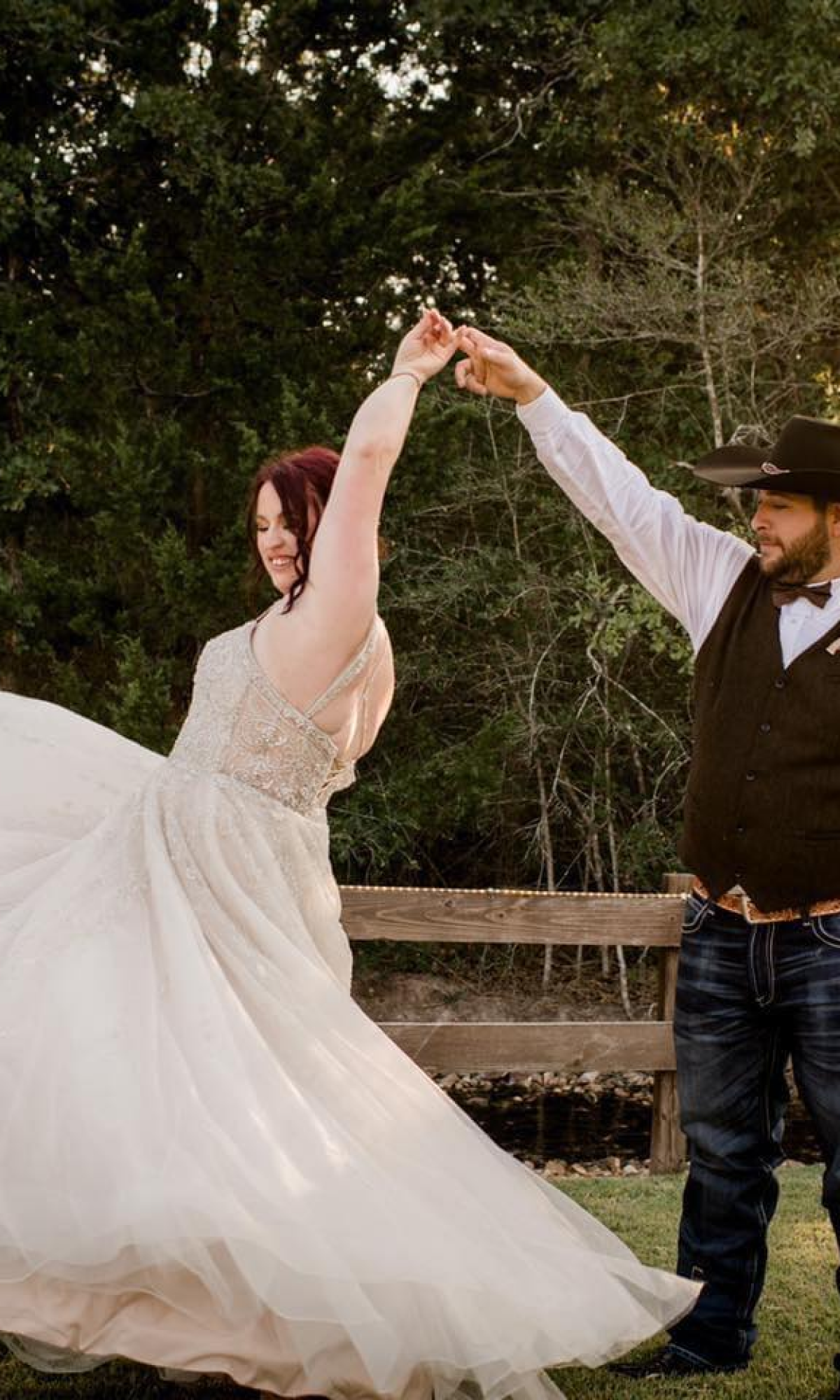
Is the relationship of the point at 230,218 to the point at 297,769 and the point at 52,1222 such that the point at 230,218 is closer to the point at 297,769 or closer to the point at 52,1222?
the point at 297,769

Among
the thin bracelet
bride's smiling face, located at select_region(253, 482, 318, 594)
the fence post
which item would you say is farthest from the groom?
the fence post

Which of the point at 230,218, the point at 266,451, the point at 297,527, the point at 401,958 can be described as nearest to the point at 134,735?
the point at 266,451

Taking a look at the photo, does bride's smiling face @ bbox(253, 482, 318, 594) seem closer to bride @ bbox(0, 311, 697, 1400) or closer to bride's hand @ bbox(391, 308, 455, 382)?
bride @ bbox(0, 311, 697, 1400)

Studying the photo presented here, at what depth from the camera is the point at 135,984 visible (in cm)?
265

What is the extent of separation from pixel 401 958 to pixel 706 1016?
800cm

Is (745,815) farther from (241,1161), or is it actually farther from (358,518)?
(241,1161)

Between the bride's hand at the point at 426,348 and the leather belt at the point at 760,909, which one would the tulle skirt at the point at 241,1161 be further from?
the bride's hand at the point at 426,348

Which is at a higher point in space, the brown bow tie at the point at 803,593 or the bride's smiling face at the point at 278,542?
the bride's smiling face at the point at 278,542

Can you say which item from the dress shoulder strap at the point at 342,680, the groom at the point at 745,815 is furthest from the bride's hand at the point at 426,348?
the dress shoulder strap at the point at 342,680

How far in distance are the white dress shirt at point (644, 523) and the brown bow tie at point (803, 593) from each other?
16 centimetres

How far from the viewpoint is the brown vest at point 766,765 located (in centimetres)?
304

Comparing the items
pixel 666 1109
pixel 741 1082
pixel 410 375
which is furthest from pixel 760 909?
pixel 666 1109

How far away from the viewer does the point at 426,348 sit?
10.2 ft

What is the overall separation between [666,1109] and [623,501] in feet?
10.3
